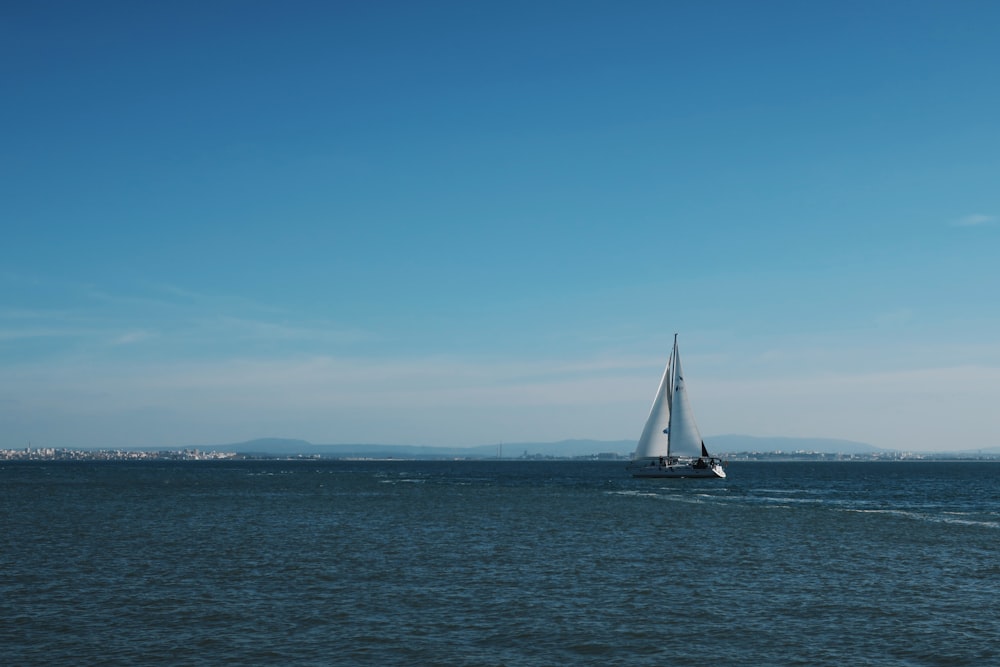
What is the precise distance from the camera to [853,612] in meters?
35.1

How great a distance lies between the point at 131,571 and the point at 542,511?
154 ft

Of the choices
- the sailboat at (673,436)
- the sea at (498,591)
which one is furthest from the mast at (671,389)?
the sea at (498,591)

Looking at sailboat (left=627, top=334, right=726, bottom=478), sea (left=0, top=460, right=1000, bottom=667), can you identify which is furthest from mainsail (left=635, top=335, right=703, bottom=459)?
sea (left=0, top=460, right=1000, bottom=667)

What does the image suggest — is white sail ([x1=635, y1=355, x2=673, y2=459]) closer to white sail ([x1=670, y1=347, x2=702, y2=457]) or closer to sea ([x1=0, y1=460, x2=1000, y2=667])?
white sail ([x1=670, y1=347, x2=702, y2=457])

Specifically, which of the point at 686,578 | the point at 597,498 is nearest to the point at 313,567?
the point at 686,578

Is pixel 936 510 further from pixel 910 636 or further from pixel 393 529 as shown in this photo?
pixel 910 636

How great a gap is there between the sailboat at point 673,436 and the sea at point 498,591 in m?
82.4

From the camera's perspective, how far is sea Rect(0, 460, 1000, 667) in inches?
1160

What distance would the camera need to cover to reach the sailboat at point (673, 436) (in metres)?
158

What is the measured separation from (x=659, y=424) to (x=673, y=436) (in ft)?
12.0

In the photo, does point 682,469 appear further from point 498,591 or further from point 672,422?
point 498,591

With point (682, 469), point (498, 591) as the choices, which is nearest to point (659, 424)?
point (682, 469)

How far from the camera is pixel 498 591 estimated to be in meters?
39.5

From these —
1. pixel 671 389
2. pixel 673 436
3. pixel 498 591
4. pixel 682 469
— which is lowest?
pixel 498 591
